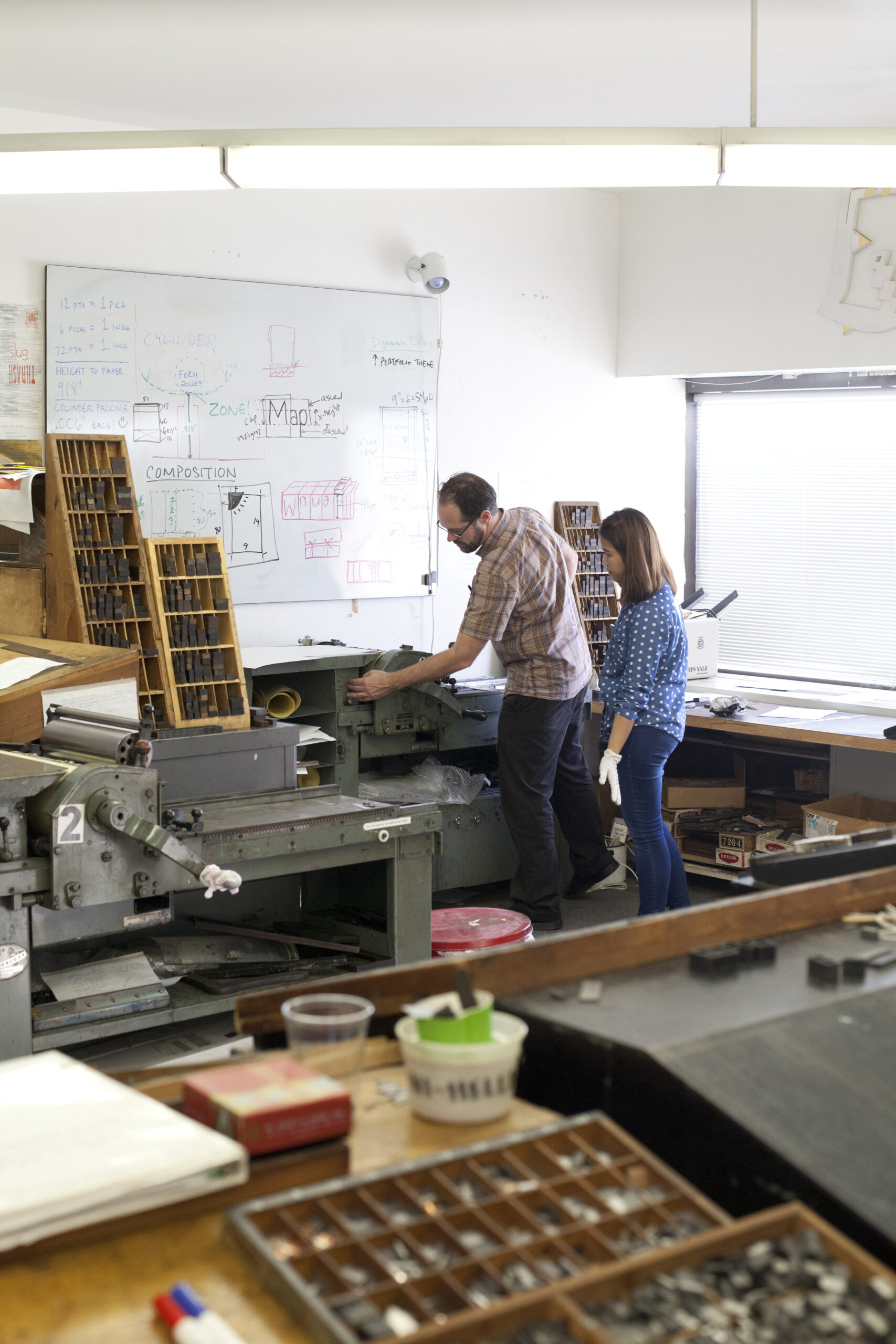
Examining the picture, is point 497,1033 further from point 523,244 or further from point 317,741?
point 523,244

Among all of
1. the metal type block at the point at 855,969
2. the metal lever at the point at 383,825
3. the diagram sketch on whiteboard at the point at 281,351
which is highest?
the diagram sketch on whiteboard at the point at 281,351

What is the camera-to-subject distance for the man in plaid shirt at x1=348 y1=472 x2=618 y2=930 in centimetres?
418

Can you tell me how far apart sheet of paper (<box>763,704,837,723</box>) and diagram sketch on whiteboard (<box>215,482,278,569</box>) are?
1979mm

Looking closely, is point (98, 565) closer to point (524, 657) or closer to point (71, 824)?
point (71, 824)

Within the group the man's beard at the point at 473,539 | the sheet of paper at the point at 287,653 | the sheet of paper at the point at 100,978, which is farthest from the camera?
the man's beard at the point at 473,539

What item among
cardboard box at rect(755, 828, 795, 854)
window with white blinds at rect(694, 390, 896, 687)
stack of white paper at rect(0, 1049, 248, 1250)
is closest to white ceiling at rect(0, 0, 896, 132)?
window with white blinds at rect(694, 390, 896, 687)

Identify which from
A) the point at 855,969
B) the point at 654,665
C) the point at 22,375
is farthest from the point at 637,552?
the point at 855,969

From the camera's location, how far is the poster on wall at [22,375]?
4031 millimetres

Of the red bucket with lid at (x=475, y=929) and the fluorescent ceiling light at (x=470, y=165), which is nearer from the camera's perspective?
the fluorescent ceiling light at (x=470, y=165)

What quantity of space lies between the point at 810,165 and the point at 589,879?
282 centimetres

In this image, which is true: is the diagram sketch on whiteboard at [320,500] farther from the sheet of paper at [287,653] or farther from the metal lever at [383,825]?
the metal lever at [383,825]

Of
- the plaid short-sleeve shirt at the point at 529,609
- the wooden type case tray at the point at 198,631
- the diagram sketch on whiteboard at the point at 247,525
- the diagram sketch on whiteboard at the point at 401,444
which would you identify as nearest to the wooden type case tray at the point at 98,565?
the wooden type case tray at the point at 198,631

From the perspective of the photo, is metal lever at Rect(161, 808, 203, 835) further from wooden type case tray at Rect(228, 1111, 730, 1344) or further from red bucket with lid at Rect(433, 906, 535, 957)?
wooden type case tray at Rect(228, 1111, 730, 1344)

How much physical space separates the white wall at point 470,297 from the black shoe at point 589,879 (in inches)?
45.6
